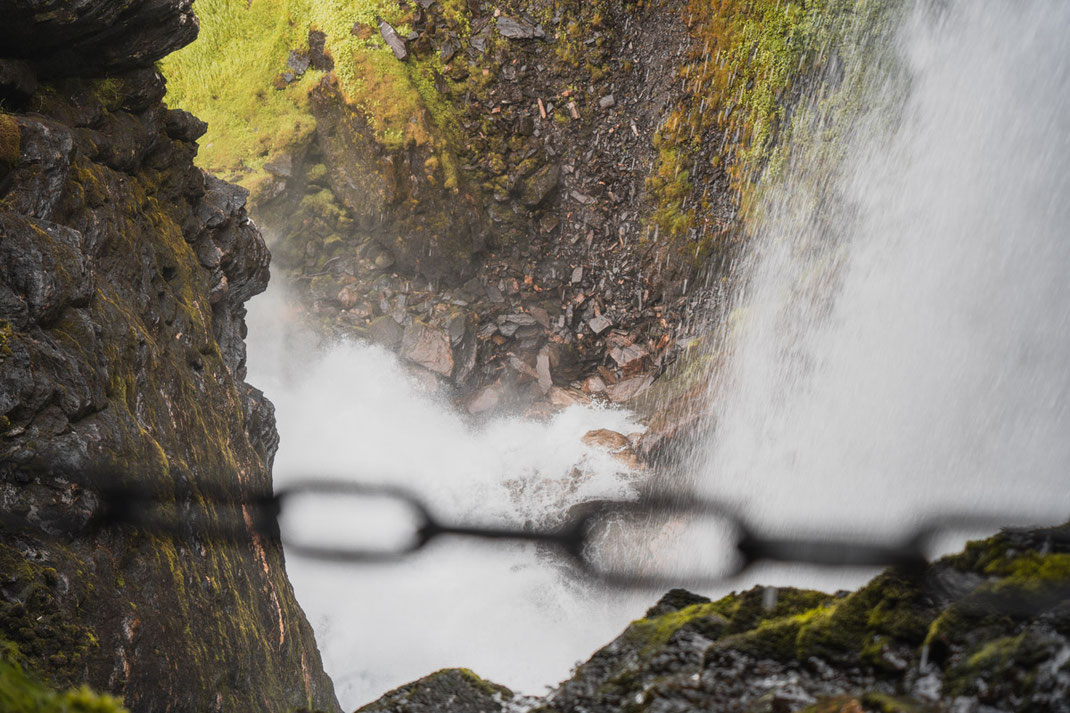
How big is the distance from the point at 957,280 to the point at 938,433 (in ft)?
6.27

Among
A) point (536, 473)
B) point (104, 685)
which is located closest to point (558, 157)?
point (536, 473)

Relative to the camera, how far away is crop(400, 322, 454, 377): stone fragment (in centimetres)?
1116

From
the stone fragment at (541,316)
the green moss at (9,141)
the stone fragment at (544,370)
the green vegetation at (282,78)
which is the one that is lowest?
the green moss at (9,141)

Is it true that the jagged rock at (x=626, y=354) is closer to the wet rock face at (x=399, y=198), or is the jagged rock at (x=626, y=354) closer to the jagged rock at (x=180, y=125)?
the wet rock face at (x=399, y=198)

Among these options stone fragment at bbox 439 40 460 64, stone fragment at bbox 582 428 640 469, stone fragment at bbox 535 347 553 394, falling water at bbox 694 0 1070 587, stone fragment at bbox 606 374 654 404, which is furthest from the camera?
stone fragment at bbox 535 347 553 394

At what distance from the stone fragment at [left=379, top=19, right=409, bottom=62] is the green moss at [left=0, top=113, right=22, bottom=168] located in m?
8.28

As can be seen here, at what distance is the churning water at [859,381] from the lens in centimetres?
670

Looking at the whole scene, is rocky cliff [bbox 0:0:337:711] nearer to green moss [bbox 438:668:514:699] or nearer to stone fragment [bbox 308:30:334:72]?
green moss [bbox 438:668:514:699]

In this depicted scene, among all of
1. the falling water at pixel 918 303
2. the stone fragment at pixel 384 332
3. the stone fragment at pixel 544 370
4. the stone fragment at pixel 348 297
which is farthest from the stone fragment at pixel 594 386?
the stone fragment at pixel 348 297

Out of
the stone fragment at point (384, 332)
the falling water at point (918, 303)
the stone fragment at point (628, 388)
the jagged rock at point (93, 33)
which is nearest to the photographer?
the jagged rock at point (93, 33)

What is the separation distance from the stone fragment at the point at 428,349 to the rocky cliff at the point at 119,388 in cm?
524

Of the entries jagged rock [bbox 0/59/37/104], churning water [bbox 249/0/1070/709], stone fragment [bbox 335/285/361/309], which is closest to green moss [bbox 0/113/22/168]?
jagged rock [bbox 0/59/37/104]

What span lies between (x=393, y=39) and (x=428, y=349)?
5414 mm

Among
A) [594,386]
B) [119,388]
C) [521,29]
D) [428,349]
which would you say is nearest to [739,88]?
[521,29]
